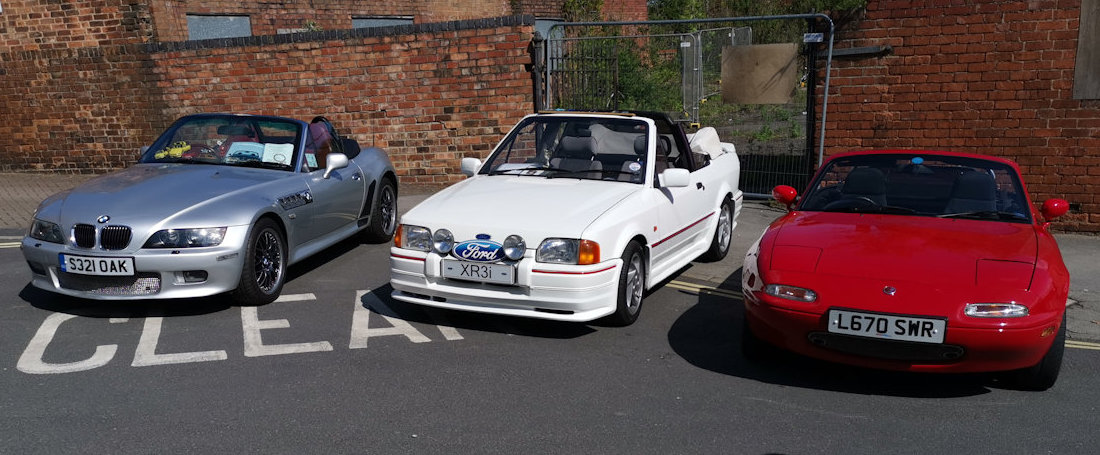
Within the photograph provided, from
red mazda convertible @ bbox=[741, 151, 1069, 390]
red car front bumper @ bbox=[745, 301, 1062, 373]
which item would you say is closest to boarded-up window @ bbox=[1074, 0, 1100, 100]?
red mazda convertible @ bbox=[741, 151, 1069, 390]

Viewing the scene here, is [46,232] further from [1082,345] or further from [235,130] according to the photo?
[1082,345]

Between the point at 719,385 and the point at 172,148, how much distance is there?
17.2 ft

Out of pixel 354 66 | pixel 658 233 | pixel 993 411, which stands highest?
pixel 354 66

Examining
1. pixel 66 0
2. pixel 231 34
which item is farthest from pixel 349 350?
pixel 231 34

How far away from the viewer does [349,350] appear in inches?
209

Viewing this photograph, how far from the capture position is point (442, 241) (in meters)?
5.60

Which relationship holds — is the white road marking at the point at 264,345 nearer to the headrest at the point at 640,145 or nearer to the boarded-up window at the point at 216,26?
the headrest at the point at 640,145

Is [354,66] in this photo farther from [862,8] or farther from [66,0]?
[862,8]

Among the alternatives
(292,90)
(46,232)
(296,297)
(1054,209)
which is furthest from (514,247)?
(292,90)

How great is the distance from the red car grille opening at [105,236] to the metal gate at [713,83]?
618cm

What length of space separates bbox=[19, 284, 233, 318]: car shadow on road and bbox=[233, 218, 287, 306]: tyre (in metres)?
0.27

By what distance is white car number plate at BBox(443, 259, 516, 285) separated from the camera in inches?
211

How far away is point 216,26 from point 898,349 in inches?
615

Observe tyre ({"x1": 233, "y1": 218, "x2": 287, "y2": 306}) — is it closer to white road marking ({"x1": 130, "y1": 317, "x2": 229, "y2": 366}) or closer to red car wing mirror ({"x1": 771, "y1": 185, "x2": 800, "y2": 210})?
white road marking ({"x1": 130, "y1": 317, "x2": 229, "y2": 366})
